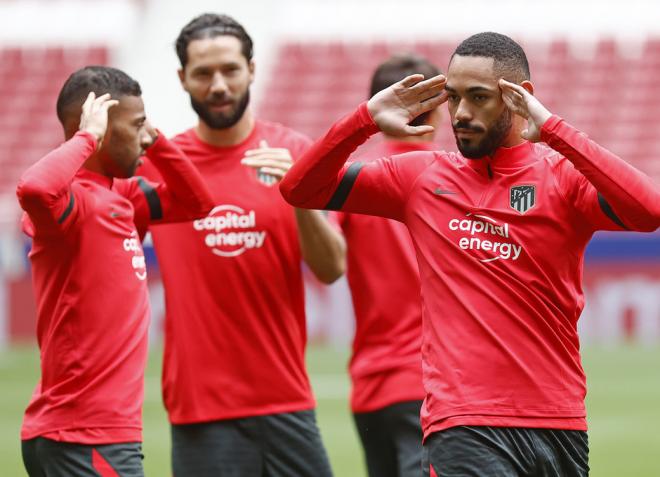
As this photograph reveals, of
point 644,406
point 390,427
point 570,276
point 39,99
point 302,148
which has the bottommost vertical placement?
point 644,406

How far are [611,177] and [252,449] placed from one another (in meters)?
2.05

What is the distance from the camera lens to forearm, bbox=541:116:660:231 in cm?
387

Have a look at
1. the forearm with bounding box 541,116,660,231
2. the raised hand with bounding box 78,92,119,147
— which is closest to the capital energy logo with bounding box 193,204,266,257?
the raised hand with bounding box 78,92,119,147

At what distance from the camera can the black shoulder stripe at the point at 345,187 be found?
4340 millimetres

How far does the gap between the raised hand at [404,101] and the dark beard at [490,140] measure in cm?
17

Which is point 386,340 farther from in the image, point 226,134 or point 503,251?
point 503,251

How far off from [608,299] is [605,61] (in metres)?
7.48

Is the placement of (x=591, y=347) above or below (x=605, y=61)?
below

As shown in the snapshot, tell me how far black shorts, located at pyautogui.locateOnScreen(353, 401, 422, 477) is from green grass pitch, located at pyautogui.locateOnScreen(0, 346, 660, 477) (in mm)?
3152

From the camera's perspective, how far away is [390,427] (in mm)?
5410

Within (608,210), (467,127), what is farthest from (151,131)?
(608,210)

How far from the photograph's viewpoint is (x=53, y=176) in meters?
4.33

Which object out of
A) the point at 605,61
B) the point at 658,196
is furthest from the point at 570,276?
the point at 605,61

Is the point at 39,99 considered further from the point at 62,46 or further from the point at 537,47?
the point at 537,47
